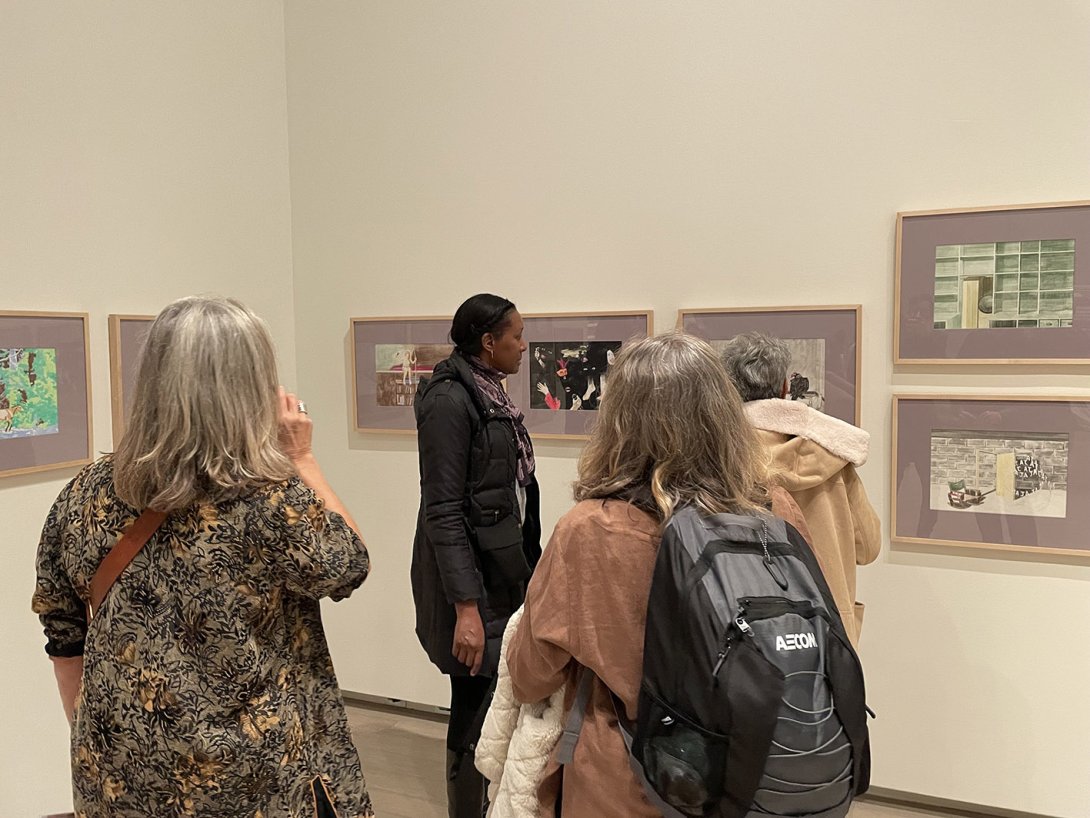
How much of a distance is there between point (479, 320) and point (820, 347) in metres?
1.32

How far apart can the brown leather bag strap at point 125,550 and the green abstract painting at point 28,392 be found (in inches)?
65.9

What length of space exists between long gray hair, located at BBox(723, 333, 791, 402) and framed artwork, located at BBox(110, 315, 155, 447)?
2.21m

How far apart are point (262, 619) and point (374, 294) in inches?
107

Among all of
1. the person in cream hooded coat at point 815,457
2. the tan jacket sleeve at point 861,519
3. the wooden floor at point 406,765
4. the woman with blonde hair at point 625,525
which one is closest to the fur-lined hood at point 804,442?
the person in cream hooded coat at point 815,457

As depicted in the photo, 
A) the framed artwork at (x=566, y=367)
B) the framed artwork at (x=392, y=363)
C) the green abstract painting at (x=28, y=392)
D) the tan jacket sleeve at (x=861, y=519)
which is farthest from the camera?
the framed artwork at (x=392, y=363)

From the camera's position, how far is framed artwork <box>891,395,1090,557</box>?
9.77 ft

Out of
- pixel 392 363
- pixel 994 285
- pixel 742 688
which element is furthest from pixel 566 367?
pixel 742 688

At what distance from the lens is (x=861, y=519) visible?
8.50 feet

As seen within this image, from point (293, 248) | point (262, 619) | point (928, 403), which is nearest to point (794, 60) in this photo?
point (928, 403)

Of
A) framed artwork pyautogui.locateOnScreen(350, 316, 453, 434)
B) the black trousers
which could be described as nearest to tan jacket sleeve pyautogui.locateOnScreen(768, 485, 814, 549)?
the black trousers

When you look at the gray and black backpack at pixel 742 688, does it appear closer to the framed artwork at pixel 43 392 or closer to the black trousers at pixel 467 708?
the black trousers at pixel 467 708

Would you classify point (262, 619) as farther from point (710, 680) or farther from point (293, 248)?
point (293, 248)

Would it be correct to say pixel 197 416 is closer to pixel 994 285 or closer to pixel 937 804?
pixel 994 285

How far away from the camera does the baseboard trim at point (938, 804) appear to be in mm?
3184
